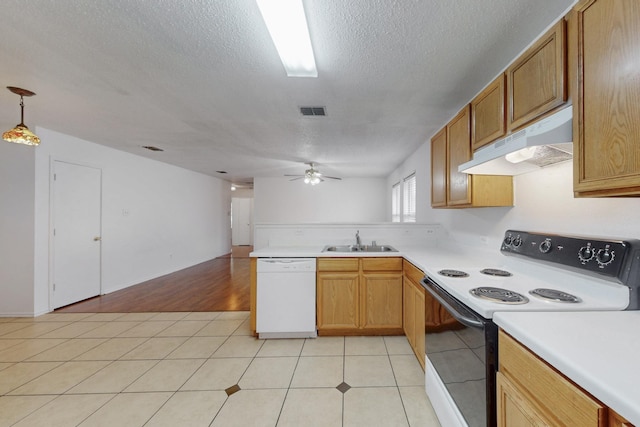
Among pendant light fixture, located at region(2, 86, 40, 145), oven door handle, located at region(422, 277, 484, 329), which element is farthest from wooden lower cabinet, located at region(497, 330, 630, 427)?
pendant light fixture, located at region(2, 86, 40, 145)

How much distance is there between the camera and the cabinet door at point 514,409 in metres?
0.79

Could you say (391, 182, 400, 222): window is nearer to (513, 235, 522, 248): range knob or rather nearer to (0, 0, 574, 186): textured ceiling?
(0, 0, 574, 186): textured ceiling

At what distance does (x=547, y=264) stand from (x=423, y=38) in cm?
154

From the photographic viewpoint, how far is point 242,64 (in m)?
1.78

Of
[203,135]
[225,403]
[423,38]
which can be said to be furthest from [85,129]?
[423,38]

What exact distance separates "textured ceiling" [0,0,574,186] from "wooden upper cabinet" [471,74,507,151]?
0.82ft

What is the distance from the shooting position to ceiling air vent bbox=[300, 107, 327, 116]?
2.52 m

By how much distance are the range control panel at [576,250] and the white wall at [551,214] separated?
0.09 metres

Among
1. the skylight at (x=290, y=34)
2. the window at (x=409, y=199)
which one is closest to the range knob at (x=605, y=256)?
the skylight at (x=290, y=34)

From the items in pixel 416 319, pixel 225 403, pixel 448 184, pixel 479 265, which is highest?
pixel 448 184

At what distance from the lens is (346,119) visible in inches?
111

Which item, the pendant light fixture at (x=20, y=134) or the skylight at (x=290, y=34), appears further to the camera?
the pendant light fixture at (x=20, y=134)

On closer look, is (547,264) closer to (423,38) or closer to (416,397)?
(416,397)

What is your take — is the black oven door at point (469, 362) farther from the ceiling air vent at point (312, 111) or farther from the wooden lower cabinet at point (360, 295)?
the ceiling air vent at point (312, 111)
